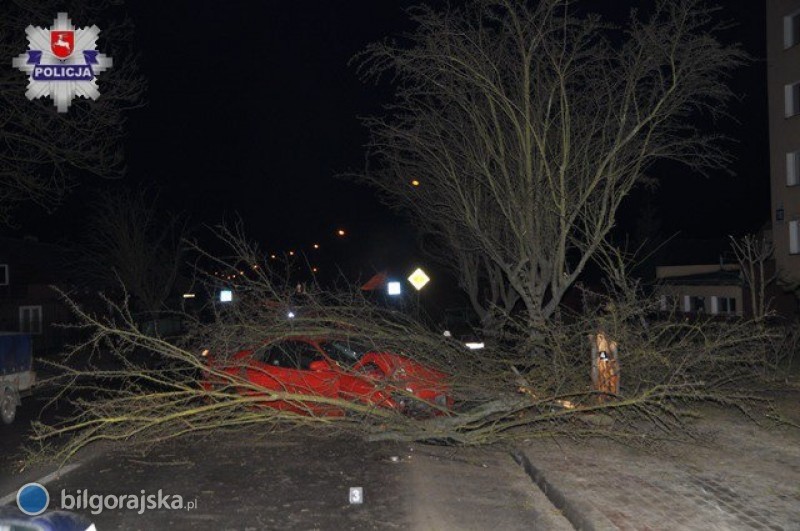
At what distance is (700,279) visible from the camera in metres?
32.1

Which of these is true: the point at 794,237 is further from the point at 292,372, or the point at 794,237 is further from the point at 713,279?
the point at 292,372

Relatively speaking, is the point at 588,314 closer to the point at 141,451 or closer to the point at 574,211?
the point at 574,211

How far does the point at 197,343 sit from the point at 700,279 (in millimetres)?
27564

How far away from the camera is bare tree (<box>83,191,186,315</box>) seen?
115 ft

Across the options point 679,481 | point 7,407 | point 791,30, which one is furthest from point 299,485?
point 791,30

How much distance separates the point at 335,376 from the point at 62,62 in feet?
26.1

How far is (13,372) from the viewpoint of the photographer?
11914 millimetres

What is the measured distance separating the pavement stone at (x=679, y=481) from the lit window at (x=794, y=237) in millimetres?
20623

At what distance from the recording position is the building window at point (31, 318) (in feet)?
107

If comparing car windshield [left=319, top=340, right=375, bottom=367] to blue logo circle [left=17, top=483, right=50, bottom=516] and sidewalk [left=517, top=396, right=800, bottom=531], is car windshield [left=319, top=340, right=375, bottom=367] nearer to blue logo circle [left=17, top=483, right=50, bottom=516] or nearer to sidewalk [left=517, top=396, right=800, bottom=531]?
sidewalk [left=517, top=396, right=800, bottom=531]

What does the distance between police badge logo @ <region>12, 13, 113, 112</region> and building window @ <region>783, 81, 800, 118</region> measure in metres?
23.9

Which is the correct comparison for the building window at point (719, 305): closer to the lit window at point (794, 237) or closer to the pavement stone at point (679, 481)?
the lit window at point (794, 237)

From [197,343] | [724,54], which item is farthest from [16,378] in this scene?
[724,54]

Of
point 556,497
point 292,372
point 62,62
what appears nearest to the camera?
point 556,497
